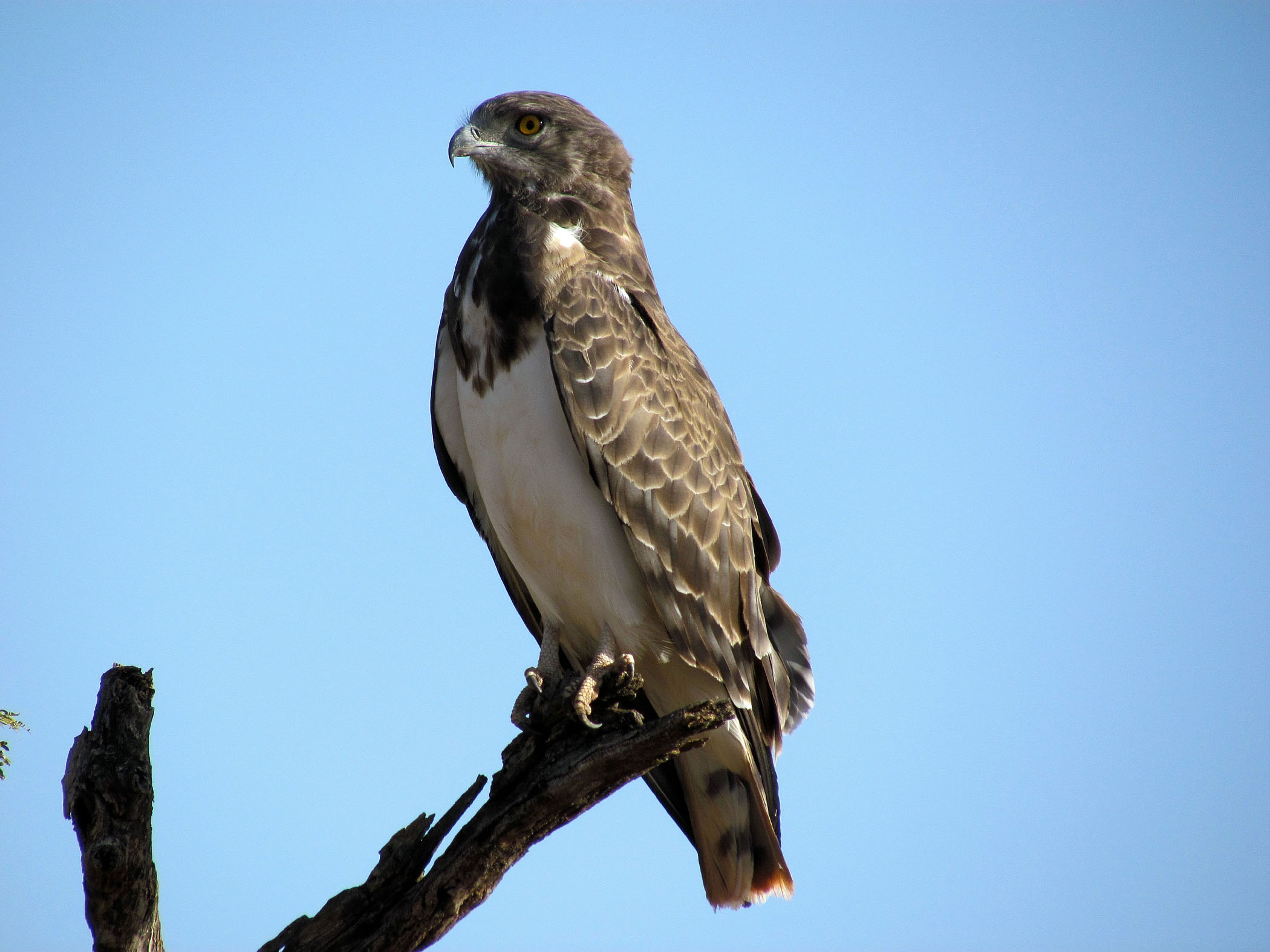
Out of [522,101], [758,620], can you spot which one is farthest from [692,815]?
[522,101]

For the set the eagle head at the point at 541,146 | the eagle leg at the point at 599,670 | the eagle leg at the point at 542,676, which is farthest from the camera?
the eagle head at the point at 541,146

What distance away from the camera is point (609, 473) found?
4953mm

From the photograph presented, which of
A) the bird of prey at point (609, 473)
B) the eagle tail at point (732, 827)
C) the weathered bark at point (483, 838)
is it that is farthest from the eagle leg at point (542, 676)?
the eagle tail at point (732, 827)

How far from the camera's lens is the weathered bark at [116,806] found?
371cm

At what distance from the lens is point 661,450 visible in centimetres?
518

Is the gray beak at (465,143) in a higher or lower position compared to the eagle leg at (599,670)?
higher

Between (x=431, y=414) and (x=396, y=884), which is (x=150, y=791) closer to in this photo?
(x=396, y=884)

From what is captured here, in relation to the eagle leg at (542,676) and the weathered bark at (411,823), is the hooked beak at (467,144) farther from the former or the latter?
the weathered bark at (411,823)

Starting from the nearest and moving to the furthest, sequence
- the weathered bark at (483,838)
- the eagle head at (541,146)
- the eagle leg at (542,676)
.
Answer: the weathered bark at (483,838)
the eagle leg at (542,676)
the eagle head at (541,146)

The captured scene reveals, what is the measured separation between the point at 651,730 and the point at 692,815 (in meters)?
1.70

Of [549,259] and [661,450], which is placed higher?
[549,259]

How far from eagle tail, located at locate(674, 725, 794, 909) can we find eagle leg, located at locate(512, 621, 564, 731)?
0.74 metres

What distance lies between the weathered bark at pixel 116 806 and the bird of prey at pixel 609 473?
162 cm

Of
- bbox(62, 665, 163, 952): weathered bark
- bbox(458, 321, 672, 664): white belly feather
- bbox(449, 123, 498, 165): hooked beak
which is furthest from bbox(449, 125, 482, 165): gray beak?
bbox(62, 665, 163, 952): weathered bark
